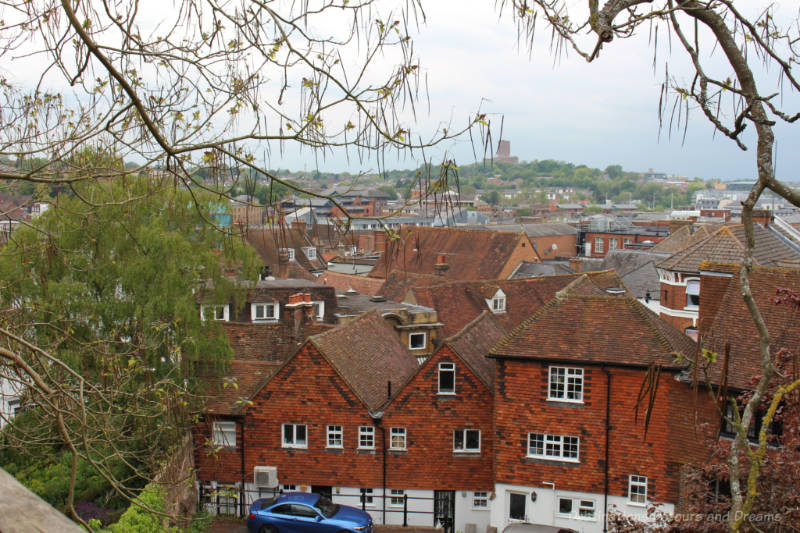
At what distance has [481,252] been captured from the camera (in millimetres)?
57125

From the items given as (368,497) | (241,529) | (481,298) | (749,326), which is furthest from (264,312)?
(749,326)

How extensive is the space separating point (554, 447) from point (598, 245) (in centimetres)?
7299

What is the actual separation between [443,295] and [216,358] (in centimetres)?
1644

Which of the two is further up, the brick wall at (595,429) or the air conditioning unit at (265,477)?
the brick wall at (595,429)

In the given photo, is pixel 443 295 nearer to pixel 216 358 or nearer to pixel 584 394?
pixel 216 358

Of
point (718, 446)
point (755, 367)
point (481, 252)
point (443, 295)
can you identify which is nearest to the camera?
point (718, 446)

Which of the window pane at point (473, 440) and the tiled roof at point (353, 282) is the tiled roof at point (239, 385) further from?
the tiled roof at point (353, 282)

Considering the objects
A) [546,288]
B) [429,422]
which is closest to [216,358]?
[429,422]

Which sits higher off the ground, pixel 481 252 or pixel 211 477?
pixel 481 252

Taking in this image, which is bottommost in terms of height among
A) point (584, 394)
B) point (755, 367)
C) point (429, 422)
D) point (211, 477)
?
point (211, 477)

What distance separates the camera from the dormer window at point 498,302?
37844mm

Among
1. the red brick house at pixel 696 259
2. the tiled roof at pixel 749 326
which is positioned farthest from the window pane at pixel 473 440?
the red brick house at pixel 696 259

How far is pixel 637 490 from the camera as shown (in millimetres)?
19922

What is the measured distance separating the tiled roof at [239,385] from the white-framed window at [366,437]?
3333 mm
